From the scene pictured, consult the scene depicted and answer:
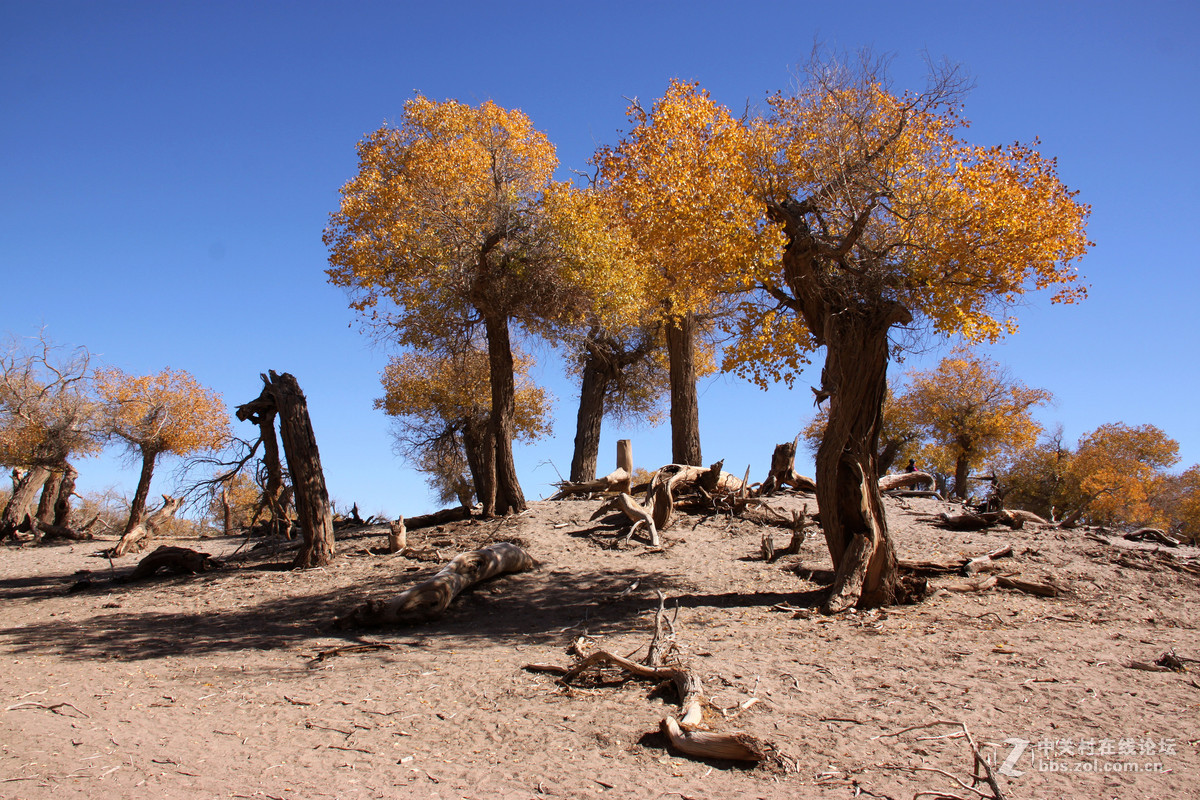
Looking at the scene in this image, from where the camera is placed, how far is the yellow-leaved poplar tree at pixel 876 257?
9570 mm

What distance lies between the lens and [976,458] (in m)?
30.9

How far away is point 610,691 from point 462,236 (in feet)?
38.4

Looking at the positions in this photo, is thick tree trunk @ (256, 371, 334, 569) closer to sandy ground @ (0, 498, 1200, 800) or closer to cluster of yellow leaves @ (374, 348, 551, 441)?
sandy ground @ (0, 498, 1200, 800)

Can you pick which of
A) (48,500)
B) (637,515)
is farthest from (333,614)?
(48,500)

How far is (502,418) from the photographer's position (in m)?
16.5

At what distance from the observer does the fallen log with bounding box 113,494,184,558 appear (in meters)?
18.7

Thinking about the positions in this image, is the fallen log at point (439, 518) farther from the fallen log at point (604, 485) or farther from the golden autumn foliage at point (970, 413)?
the golden autumn foliage at point (970, 413)

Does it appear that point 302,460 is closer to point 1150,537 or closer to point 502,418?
point 502,418

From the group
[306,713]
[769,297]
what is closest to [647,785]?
[306,713]

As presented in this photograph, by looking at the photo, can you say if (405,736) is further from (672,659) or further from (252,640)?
(252,640)

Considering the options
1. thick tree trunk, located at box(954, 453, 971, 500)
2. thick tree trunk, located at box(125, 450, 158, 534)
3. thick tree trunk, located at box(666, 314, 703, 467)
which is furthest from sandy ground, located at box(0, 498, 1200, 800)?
thick tree trunk, located at box(954, 453, 971, 500)

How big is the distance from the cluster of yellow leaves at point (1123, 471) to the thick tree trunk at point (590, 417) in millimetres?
25481

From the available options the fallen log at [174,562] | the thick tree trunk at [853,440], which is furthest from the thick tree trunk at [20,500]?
the thick tree trunk at [853,440]

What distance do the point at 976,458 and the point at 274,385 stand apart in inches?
1145
